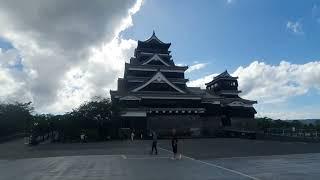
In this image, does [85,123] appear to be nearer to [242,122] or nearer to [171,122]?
[171,122]

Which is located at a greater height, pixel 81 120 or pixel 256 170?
pixel 81 120

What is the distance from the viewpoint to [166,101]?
58469 mm

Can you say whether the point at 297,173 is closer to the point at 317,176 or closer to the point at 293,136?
the point at 317,176

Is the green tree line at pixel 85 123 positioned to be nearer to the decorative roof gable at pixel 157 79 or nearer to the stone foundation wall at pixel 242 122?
the decorative roof gable at pixel 157 79

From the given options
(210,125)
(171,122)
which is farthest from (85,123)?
(210,125)

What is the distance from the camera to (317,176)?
13367mm

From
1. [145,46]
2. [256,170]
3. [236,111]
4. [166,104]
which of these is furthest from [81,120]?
[256,170]

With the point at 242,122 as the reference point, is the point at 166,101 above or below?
above

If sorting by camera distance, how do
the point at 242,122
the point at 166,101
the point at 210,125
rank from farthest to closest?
1. the point at 242,122
2. the point at 210,125
3. the point at 166,101

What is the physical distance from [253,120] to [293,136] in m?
23.6

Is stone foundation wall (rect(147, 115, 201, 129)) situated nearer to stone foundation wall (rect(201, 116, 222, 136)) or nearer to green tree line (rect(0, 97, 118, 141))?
stone foundation wall (rect(201, 116, 222, 136))

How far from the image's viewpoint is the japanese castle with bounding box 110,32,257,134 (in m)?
56.6

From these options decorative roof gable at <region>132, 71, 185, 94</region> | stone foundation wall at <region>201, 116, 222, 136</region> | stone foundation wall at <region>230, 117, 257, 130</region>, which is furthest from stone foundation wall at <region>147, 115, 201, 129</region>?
stone foundation wall at <region>230, 117, 257, 130</region>

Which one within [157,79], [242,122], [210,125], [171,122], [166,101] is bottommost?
[210,125]
